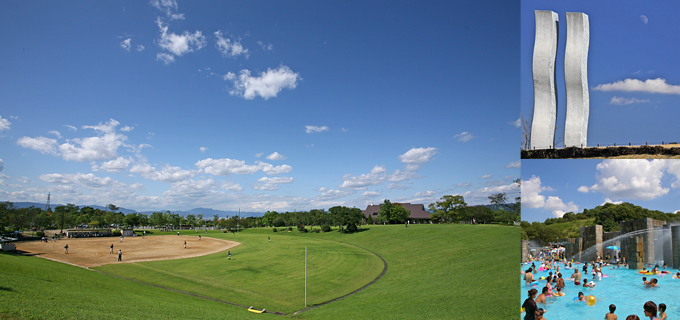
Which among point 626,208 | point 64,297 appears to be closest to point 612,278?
point 626,208

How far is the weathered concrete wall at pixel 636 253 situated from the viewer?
15.8m

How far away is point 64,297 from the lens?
13633mm

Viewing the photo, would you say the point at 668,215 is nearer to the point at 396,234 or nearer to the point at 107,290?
the point at 107,290

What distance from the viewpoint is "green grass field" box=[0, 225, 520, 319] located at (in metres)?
14.4

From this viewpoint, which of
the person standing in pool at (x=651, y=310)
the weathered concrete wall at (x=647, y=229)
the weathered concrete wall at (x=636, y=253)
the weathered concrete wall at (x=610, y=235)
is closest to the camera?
the person standing in pool at (x=651, y=310)

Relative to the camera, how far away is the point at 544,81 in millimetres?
20812

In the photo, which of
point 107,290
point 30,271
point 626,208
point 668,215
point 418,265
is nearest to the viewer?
point 668,215

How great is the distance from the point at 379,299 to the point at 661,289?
14659mm

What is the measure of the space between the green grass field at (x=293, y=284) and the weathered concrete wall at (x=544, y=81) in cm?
1079

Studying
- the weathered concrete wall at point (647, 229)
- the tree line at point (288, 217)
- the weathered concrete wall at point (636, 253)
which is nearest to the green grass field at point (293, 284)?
the weathered concrete wall at point (636, 253)

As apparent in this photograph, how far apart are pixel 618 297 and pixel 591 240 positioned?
227 inches

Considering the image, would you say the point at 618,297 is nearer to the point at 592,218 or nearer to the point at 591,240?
A: the point at 592,218

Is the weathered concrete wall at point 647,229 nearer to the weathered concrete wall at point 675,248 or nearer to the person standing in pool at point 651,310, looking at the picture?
the weathered concrete wall at point 675,248

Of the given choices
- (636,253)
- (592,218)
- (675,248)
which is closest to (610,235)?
(636,253)
